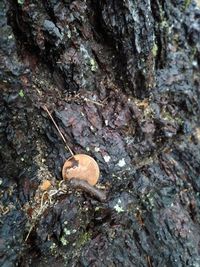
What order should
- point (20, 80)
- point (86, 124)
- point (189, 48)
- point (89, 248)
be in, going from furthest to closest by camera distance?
point (189, 48) < point (86, 124) < point (89, 248) < point (20, 80)

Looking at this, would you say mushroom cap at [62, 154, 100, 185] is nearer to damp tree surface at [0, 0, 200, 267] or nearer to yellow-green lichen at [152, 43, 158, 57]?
damp tree surface at [0, 0, 200, 267]

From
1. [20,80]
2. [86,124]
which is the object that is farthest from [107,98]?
[20,80]

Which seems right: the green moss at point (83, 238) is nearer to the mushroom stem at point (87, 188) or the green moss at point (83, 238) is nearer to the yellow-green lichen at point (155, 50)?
the mushroom stem at point (87, 188)

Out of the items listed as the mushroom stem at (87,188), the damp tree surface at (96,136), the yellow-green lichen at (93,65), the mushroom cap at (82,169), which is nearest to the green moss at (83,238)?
the damp tree surface at (96,136)

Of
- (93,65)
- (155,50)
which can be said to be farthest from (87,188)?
(155,50)

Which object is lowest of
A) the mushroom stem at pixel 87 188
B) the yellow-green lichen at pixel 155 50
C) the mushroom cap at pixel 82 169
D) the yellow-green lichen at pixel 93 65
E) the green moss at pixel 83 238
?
the green moss at pixel 83 238

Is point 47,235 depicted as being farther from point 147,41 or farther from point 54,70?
point 147,41
